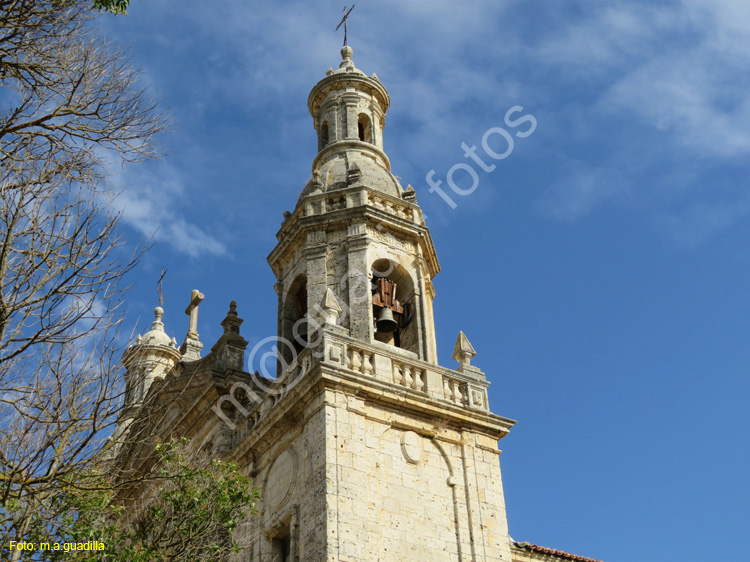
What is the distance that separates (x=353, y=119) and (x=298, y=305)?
5371 millimetres

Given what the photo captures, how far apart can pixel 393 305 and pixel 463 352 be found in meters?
1.87

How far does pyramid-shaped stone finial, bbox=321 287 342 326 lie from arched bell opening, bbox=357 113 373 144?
6.73 meters

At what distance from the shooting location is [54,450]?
10.8 metres

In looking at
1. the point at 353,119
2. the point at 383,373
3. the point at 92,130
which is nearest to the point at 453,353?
the point at 383,373

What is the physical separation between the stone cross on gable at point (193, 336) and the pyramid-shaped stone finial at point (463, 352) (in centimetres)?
820

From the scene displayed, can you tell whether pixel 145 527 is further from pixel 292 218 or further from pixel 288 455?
pixel 292 218

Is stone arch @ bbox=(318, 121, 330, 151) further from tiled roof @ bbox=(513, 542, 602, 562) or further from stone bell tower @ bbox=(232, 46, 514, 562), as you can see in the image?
tiled roof @ bbox=(513, 542, 602, 562)

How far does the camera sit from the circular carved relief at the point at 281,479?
1741cm

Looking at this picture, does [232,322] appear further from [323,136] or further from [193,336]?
[323,136]

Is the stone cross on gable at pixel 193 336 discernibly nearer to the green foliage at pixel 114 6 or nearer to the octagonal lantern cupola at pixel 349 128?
the octagonal lantern cupola at pixel 349 128

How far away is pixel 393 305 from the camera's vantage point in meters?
20.5

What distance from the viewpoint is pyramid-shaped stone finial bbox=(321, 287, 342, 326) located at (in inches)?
720

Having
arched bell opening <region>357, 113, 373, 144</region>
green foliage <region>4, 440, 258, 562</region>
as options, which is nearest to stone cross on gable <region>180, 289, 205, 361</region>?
arched bell opening <region>357, 113, 373, 144</region>

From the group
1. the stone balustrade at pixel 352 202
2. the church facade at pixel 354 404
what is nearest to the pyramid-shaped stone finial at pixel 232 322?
the church facade at pixel 354 404
